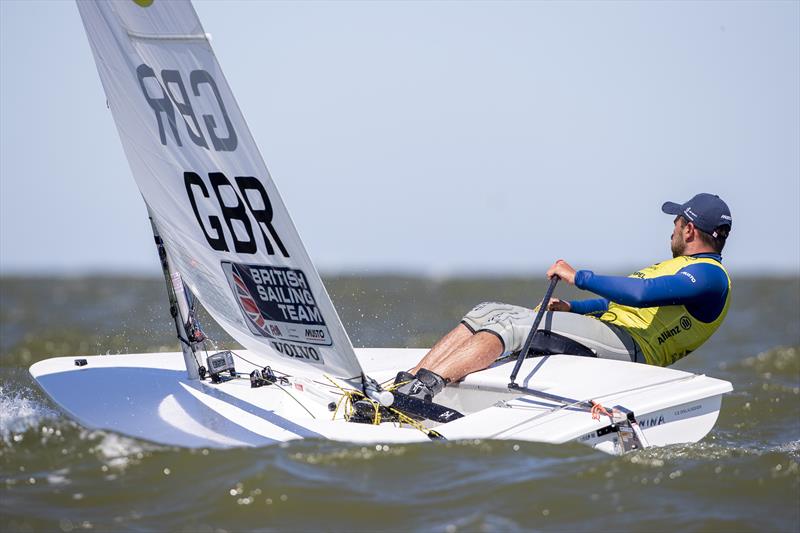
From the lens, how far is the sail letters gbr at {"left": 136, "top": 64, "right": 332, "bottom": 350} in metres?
4.24

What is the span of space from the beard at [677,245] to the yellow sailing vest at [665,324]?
0.25 feet

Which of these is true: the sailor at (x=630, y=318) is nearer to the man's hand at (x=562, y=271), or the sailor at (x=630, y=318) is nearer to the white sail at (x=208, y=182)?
the man's hand at (x=562, y=271)

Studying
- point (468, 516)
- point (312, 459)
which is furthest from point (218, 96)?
point (468, 516)

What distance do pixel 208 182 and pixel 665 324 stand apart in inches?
101

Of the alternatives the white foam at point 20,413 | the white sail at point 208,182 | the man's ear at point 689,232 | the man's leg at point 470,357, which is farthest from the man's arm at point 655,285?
the white foam at point 20,413

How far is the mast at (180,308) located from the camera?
199 inches

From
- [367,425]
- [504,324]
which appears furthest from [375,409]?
[504,324]

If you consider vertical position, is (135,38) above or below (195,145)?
above

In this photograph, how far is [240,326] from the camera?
4770mm

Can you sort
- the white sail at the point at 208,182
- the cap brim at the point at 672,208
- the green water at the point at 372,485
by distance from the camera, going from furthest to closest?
the cap brim at the point at 672,208 < the white sail at the point at 208,182 < the green water at the point at 372,485

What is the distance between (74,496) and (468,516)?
5.12ft

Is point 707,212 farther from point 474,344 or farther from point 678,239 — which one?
point 474,344

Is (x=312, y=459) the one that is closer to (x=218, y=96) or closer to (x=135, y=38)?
(x=218, y=96)

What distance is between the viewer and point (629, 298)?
16.4ft
